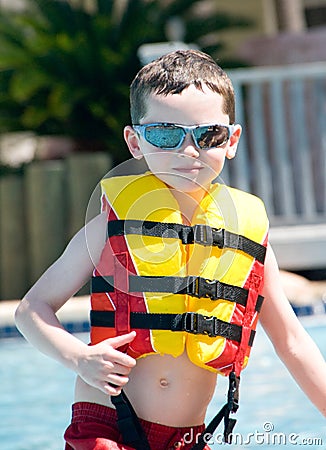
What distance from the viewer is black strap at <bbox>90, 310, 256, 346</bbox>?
8.78 feet

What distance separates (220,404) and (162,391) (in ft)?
10.1

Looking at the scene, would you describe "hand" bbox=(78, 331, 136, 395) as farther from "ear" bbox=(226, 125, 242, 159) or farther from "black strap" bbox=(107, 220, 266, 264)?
"ear" bbox=(226, 125, 242, 159)

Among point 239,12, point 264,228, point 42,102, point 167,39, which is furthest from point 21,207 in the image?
point 264,228

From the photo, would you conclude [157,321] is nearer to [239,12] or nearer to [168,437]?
[168,437]

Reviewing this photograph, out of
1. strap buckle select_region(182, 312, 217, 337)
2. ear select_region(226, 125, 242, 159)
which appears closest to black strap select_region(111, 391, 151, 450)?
strap buckle select_region(182, 312, 217, 337)

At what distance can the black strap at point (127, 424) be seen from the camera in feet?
8.55

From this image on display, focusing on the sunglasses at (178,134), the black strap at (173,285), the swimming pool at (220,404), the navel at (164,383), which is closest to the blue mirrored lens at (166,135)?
the sunglasses at (178,134)

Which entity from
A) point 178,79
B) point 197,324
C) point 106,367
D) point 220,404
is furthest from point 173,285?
point 220,404

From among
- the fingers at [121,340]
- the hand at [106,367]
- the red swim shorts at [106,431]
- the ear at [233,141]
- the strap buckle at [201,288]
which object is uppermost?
the ear at [233,141]

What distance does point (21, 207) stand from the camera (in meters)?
10.4

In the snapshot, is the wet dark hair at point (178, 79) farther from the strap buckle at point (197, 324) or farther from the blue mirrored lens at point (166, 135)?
the strap buckle at point (197, 324)

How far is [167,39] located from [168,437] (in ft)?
33.3

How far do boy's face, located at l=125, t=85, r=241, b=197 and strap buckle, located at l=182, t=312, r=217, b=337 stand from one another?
1.17 ft

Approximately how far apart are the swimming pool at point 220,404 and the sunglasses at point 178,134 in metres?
1.59
